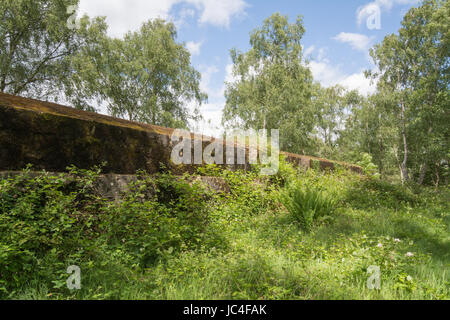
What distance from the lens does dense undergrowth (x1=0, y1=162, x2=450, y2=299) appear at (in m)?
1.70

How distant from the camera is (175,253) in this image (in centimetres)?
229

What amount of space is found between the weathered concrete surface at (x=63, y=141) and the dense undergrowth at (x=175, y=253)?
0.25 m

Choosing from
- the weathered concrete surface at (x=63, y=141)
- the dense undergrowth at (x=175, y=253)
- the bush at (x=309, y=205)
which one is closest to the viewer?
the dense undergrowth at (x=175, y=253)

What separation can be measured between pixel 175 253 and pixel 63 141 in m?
1.83

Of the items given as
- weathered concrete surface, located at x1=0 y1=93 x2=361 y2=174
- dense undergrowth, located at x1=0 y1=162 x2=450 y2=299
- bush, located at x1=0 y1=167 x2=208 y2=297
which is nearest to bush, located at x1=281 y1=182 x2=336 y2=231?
dense undergrowth, located at x1=0 y1=162 x2=450 y2=299

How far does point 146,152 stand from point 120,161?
487 millimetres

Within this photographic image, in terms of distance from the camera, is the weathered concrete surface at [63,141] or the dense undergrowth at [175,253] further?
the weathered concrete surface at [63,141]

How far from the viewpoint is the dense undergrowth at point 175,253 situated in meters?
1.70

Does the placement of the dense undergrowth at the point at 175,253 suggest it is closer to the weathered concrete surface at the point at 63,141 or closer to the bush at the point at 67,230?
the bush at the point at 67,230

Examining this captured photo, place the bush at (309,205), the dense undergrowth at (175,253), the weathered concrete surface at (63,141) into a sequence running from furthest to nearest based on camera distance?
1. the bush at (309,205)
2. the weathered concrete surface at (63,141)
3. the dense undergrowth at (175,253)

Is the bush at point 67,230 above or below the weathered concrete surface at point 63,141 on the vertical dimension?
below

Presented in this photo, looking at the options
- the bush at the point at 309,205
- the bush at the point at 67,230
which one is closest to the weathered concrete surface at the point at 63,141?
the bush at the point at 67,230

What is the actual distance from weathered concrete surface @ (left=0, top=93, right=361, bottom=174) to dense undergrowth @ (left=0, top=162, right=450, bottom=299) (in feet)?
0.83
